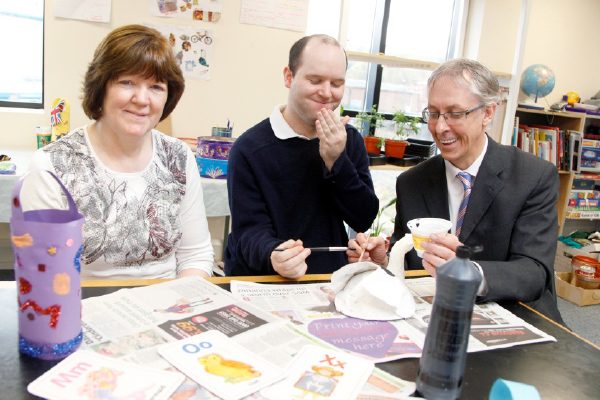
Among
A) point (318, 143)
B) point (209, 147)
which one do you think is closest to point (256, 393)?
point (318, 143)

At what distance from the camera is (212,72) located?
3338mm

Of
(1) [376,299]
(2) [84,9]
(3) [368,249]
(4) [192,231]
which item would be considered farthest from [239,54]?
(1) [376,299]

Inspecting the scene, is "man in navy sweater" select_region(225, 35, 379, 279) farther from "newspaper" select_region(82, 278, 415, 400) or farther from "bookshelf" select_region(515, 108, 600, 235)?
"bookshelf" select_region(515, 108, 600, 235)

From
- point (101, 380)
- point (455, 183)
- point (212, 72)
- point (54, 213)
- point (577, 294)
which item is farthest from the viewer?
point (577, 294)

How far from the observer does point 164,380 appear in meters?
0.82

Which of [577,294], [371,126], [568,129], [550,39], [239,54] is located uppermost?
[550,39]

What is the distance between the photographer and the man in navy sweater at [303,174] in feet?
5.40

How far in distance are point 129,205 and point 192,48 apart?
6.86ft

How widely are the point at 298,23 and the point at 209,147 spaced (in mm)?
1294

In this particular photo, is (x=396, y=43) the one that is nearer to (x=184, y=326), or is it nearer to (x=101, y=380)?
(x=184, y=326)

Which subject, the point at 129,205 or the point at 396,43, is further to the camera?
the point at 396,43

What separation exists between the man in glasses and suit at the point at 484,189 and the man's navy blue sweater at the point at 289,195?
0.24m

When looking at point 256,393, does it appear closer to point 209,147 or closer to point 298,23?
point 209,147

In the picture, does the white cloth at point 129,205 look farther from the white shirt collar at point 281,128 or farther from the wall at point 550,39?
the wall at point 550,39
